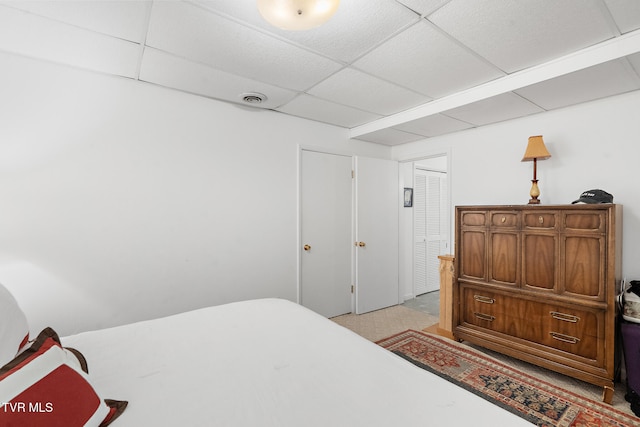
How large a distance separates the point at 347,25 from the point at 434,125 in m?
1.92

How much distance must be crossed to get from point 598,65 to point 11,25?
3711 millimetres

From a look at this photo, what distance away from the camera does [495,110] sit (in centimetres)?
280

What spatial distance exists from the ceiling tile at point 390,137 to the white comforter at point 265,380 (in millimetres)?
2608

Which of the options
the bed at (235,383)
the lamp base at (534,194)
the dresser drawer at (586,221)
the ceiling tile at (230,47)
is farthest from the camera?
the lamp base at (534,194)

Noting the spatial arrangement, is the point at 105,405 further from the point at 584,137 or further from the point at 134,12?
the point at 584,137

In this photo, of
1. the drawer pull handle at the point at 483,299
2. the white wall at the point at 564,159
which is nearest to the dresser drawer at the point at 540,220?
the white wall at the point at 564,159

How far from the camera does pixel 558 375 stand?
Answer: 2447 millimetres

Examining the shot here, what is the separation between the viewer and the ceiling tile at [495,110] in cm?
256

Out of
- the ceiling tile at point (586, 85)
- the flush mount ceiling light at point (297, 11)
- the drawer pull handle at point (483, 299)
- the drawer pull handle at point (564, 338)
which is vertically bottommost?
the drawer pull handle at point (564, 338)

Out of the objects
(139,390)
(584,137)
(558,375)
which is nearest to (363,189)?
(584,137)

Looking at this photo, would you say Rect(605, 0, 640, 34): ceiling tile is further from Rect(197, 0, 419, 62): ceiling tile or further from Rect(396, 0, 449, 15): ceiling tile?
Rect(197, 0, 419, 62): ceiling tile

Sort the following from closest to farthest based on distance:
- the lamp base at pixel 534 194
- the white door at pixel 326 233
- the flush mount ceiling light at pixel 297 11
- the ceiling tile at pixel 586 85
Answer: the flush mount ceiling light at pixel 297 11, the ceiling tile at pixel 586 85, the lamp base at pixel 534 194, the white door at pixel 326 233

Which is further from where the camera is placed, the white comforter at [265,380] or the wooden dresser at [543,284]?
the wooden dresser at [543,284]

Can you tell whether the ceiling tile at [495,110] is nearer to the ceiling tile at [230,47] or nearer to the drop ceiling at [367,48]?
the drop ceiling at [367,48]
